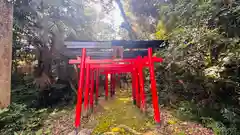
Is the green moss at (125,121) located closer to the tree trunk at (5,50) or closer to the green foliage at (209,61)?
the green foliage at (209,61)

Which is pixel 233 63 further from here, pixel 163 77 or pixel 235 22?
pixel 163 77

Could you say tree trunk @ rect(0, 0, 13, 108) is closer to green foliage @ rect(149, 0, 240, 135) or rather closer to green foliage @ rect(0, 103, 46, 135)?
green foliage @ rect(0, 103, 46, 135)

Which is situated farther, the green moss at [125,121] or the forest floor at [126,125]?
the green moss at [125,121]

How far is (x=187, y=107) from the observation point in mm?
4578

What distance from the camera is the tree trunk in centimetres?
439

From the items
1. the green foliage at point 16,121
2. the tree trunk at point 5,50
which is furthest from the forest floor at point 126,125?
the tree trunk at point 5,50

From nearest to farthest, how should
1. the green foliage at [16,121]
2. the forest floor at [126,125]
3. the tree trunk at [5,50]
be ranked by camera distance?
1. the forest floor at [126,125]
2. the green foliage at [16,121]
3. the tree trunk at [5,50]

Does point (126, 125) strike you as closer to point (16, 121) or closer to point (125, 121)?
point (125, 121)

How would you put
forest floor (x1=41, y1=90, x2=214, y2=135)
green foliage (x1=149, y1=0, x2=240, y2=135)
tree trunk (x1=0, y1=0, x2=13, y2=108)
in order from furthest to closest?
1. tree trunk (x1=0, y1=0, x2=13, y2=108)
2. forest floor (x1=41, y1=90, x2=214, y2=135)
3. green foliage (x1=149, y1=0, x2=240, y2=135)

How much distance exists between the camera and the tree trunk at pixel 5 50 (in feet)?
14.4

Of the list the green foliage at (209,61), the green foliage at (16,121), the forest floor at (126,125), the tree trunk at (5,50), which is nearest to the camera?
the green foliage at (209,61)

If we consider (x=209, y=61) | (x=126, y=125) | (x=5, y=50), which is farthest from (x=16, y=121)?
(x=209, y=61)

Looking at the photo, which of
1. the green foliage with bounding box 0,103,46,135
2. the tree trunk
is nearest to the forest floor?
the green foliage with bounding box 0,103,46,135

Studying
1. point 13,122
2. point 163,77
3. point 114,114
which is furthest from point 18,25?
point 163,77
